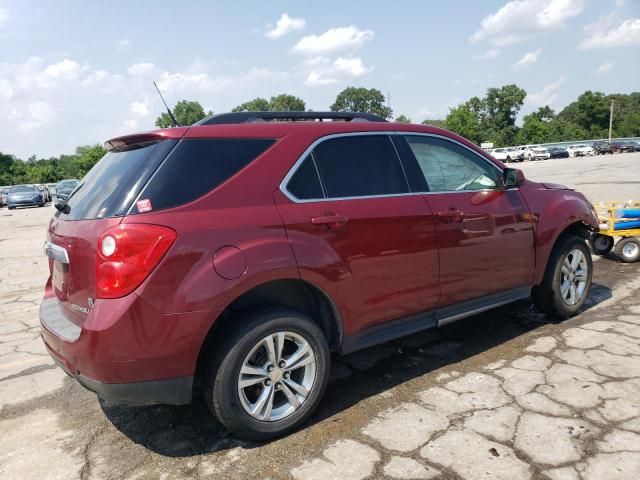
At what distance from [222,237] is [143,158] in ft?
2.13

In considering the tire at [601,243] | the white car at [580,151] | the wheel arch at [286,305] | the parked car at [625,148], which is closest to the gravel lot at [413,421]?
the wheel arch at [286,305]

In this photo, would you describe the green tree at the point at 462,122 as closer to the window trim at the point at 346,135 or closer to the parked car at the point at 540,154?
the parked car at the point at 540,154

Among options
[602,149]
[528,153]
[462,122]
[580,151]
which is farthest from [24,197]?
[462,122]

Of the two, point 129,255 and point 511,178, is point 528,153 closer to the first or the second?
point 511,178

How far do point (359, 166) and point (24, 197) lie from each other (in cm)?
3068

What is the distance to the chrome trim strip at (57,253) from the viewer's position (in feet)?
9.35

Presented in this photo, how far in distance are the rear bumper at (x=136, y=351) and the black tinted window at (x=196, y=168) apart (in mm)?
554

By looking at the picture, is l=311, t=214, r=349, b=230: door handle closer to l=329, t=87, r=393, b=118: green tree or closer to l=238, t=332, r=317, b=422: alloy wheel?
l=238, t=332, r=317, b=422: alloy wheel

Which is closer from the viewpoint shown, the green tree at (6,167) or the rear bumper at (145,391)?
the rear bumper at (145,391)

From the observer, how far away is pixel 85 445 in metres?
2.95

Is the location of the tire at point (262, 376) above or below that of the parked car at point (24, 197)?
below

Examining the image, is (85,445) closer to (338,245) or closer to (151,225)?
(151,225)

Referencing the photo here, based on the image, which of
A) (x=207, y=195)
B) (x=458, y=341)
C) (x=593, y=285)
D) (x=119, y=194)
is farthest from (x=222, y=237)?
(x=593, y=285)

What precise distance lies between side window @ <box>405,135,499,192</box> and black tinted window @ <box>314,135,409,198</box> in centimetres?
27
